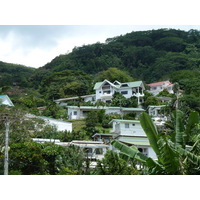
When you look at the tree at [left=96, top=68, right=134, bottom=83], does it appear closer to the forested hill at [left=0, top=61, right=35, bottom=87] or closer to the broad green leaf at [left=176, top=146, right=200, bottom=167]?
→ the forested hill at [left=0, top=61, right=35, bottom=87]

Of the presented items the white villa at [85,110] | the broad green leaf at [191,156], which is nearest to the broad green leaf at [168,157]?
the broad green leaf at [191,156]

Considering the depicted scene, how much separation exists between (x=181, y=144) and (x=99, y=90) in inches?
1212

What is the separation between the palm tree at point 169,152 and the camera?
8909 millimetres

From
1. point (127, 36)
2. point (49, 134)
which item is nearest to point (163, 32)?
point (127, 36)

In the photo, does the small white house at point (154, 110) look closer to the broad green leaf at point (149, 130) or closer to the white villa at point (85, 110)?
the white villa at point (85, 110)

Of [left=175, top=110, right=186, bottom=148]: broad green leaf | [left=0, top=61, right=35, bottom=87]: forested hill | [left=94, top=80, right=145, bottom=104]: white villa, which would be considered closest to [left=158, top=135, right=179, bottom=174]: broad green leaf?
[left=175, top=110, right=186, bottom=148]: broad green leaf

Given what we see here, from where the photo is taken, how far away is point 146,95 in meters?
38.6

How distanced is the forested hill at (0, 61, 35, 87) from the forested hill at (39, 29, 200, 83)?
373cm

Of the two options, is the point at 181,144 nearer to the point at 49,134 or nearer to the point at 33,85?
the point at 49,134

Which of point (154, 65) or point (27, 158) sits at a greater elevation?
point (154, 65)

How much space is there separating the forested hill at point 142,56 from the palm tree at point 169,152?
4411 centimetres

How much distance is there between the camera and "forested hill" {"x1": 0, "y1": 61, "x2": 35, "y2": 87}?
51219 mm

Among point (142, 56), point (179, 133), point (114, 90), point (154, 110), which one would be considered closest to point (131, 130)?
point (154, 110)

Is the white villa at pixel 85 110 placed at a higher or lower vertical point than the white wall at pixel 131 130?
higher
